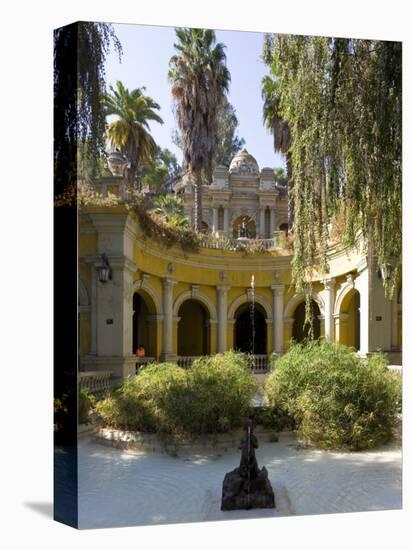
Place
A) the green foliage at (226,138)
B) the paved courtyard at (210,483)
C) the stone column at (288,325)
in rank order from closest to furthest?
the paved courtyard at (210,483) → the green foliage at (226,138) → the stone column at (288,325)

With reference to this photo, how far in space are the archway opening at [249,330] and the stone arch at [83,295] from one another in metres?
2.04

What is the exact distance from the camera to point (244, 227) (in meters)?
9.87

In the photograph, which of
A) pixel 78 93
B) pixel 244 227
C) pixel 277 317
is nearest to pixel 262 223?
pixel 244 227

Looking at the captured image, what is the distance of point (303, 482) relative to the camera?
30.1 ft

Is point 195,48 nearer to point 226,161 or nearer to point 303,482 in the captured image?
point 226,161

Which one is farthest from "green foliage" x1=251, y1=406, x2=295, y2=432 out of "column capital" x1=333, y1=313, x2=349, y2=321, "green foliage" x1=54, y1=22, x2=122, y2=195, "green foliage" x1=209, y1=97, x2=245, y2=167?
"green foliage" x1=54, y1=22, x2=122, y2=195

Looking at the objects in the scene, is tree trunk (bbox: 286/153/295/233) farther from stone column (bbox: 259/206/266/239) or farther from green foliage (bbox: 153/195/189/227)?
green foliage (bbox: 153/195/189/227)

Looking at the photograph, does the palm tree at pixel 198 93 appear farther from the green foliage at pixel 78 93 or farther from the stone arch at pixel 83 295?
the stone arch at pixel 83 295

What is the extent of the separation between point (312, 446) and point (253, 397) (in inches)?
38.2

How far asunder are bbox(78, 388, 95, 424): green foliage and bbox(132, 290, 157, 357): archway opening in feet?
2.72

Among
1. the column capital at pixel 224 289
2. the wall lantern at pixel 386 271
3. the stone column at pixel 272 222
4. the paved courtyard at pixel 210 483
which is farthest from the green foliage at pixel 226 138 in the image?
the paved courtyard at pixel 210 483

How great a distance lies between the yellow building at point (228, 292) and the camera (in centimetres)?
895

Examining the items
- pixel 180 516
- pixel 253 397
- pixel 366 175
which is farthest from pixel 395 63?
pixel 180 516

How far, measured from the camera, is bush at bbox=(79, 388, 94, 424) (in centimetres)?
855
